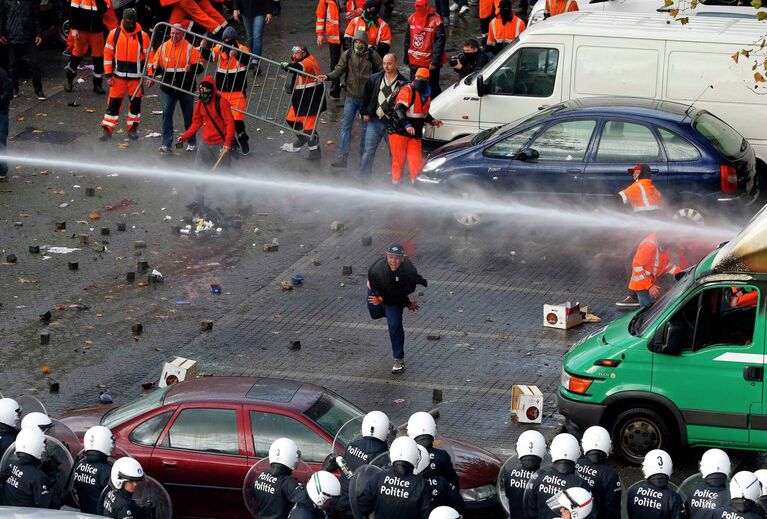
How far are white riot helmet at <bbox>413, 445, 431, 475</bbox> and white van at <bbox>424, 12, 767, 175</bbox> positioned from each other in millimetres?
9326

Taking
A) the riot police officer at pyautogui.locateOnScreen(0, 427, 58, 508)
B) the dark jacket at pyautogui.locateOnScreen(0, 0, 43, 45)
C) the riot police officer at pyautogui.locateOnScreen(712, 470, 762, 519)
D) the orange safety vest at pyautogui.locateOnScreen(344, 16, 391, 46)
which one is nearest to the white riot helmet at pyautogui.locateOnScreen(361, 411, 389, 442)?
the riot police officer at pyautogui.locateOnScreen(0, 427, 58, 508)

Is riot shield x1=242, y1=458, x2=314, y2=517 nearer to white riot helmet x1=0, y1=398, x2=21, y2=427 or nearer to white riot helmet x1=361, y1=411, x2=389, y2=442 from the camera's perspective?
white riot helmet x1=361, y1=411, x2=389, y2=442

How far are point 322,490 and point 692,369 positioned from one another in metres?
3.88

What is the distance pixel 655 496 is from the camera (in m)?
8.99

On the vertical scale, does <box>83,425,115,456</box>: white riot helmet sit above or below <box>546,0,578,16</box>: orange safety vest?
below

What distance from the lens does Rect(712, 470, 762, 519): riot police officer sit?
8.53 meters

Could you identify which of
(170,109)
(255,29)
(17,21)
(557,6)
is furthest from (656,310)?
(17,21)

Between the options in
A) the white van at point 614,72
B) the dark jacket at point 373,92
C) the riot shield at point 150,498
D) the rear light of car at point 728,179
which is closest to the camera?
the riot shield at point 150,498

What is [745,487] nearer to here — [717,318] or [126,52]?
[717,318]

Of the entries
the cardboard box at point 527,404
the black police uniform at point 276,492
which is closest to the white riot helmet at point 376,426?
the black police uniform at point 276,492

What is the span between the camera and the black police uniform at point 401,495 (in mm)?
8797

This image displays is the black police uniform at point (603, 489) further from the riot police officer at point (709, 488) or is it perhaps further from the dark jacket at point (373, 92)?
the dark jacket at point (373, 92)

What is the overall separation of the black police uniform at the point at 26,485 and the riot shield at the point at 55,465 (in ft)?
0.32

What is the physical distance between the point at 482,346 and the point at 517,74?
5.29 metres
